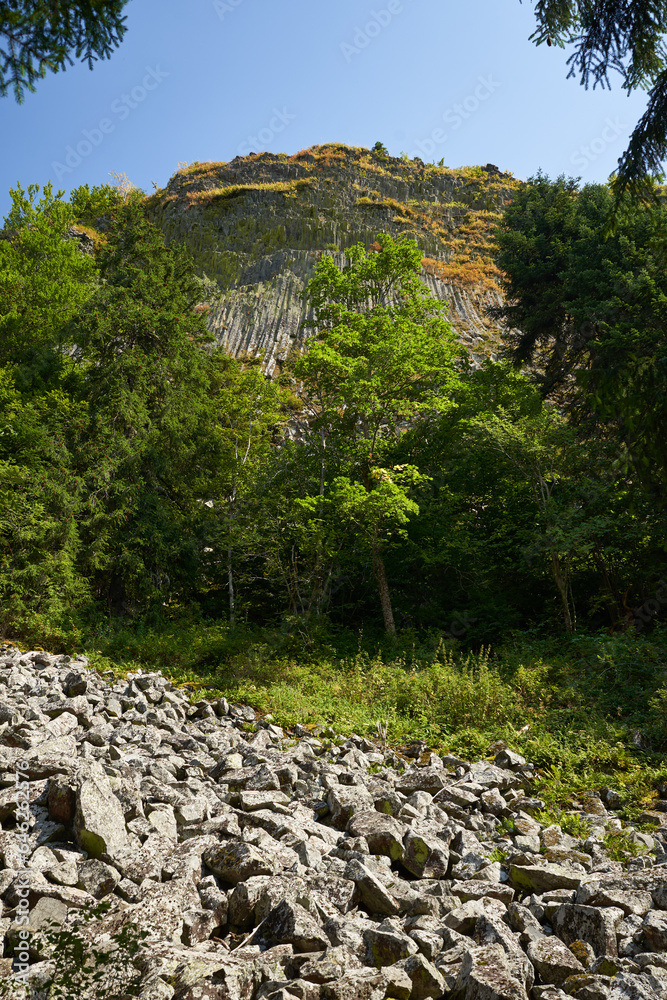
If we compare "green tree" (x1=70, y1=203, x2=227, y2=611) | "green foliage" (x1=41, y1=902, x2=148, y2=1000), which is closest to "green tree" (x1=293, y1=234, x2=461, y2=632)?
"green tree" (x1=70, y1=203, x2=227, y2=611)

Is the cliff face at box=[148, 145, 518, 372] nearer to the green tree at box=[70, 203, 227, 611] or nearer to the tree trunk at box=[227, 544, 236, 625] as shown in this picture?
the green tree at box=[70, 203, 227, 611]

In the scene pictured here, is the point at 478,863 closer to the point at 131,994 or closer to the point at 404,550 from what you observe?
the point at 131,994

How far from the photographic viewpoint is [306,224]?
43656 mm

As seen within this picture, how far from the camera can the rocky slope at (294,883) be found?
2361mm

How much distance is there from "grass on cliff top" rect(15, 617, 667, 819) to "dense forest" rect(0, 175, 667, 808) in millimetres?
56

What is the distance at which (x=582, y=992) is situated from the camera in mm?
2428

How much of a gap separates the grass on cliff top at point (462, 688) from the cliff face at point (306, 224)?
25703 mm

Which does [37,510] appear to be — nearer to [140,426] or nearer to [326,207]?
[140,426]

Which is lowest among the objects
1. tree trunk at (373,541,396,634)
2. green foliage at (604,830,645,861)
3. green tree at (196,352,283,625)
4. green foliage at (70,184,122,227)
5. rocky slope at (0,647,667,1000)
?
green foliage at (604,830,645,861)

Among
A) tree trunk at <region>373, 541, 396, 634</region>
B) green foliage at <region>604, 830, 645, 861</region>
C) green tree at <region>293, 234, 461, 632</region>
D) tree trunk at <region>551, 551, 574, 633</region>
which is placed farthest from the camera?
tree trunk at <region>373, 541, 396, 634</region>

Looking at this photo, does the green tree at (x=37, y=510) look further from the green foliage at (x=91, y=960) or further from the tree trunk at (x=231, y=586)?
the green foliage at (x=91, y=960)

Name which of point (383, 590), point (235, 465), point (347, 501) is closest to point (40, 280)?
point (235, 465)

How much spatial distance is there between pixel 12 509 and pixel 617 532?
39.9ft

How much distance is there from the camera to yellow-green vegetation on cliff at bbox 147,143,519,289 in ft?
142
